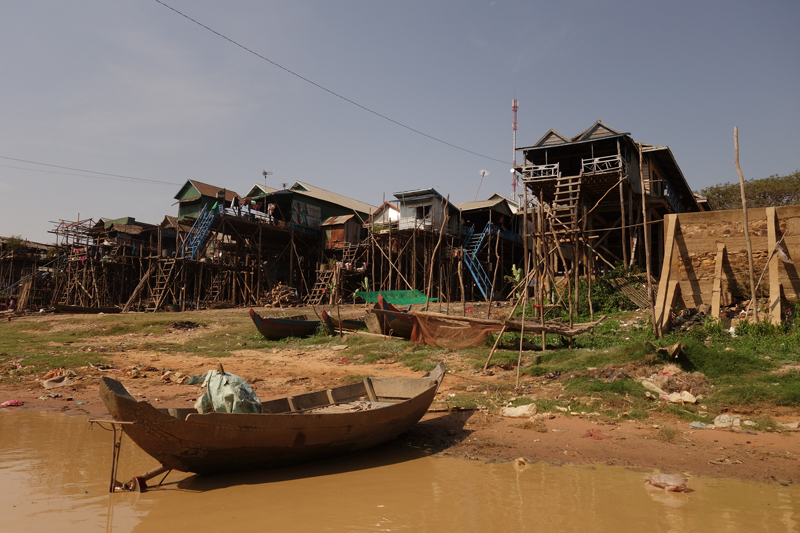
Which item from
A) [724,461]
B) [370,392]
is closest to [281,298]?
[370,392]

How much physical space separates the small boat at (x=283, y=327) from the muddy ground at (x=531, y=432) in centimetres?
491

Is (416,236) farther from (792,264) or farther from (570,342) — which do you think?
(792,264)

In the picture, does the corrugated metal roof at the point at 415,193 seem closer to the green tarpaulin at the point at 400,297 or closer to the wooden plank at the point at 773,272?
the green tarpaulin at the point at 400,297

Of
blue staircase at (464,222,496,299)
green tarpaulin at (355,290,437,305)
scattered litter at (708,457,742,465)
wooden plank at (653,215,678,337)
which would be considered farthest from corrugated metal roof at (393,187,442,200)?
scattered litter at (708,457,742,465)

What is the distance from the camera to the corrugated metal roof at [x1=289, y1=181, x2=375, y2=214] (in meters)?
36.0

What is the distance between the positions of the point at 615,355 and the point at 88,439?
9367 millimetres

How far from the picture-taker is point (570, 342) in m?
12.3

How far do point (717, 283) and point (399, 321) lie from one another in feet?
→ 27.2

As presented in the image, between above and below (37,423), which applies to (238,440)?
above

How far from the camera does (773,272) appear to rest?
1129 centimetres

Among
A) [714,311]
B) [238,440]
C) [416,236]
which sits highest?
[416,236]

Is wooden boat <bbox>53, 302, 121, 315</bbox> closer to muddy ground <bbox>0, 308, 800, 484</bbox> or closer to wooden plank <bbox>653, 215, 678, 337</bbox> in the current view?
muddy ground <bbox>0, 308, 800, 484</bbox>

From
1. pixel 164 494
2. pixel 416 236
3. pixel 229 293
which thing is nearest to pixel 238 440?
pixel 164 494

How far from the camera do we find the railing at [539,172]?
73.2ft
